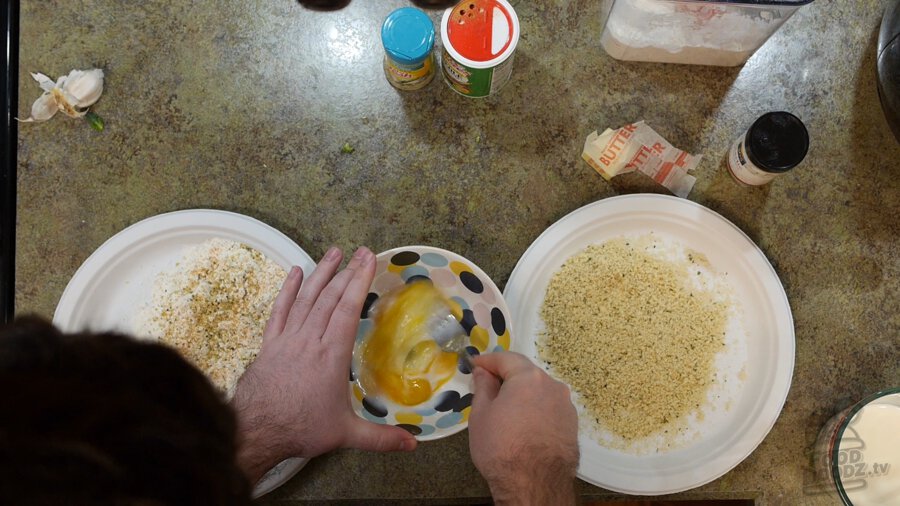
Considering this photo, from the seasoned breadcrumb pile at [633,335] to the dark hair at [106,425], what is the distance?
638 millimetres

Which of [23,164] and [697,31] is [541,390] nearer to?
[697,31]

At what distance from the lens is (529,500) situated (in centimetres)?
87

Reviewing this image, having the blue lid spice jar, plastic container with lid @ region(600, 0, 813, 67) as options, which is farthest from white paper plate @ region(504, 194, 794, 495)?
the blue lid spice jar

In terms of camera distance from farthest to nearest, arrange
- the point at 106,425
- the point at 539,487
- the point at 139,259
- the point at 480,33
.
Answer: the point at 139,259 → the point at 480,33 → the point at 539,487 → the point at 106,425

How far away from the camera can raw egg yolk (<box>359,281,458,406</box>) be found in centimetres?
104

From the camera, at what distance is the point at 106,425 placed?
50 cm

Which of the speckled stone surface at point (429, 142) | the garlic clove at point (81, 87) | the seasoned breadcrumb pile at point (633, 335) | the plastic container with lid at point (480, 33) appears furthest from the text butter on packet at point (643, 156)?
the garlic clove at point (81, 87)

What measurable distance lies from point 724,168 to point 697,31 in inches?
10.0

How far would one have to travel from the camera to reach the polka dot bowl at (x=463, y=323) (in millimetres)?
984

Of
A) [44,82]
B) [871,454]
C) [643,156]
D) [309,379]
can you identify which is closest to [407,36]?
[643,156]

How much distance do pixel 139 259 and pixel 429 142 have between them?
570mm

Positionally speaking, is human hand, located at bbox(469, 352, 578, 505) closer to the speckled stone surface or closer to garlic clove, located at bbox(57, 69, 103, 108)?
the speckled stone surface

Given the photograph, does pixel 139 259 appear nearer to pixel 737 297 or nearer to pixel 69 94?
pixel 69 94

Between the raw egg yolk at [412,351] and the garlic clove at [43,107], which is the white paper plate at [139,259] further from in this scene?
the garlic clove at [43,107]
